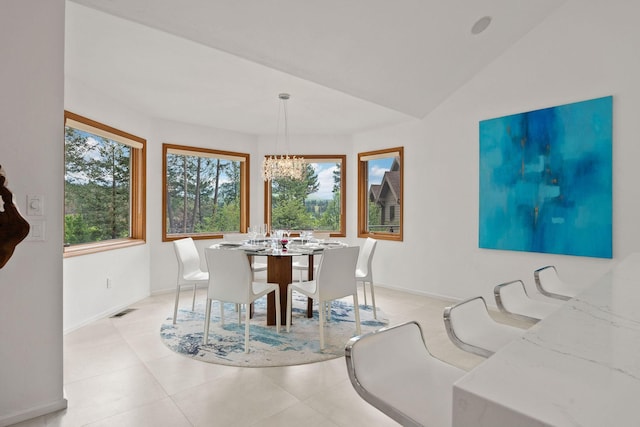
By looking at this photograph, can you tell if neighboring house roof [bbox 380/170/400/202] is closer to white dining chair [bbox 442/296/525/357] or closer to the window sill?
the window sill

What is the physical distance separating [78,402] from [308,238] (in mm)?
2589

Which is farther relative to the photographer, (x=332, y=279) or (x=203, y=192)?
(x=203, y=192)

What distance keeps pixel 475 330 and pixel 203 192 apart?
4709 millimetres

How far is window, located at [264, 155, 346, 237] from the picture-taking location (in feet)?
19.3

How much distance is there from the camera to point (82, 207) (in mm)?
3740

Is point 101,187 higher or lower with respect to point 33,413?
higher

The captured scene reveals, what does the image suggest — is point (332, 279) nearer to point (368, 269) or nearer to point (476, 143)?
point (368, 269)

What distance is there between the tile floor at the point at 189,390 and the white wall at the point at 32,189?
220 mm

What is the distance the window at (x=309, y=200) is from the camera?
5.89 meters

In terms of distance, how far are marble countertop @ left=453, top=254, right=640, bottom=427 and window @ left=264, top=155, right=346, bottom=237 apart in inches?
203

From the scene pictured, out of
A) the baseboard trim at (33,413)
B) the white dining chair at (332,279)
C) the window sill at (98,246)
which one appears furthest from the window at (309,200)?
the baseboard trim at (33,413)

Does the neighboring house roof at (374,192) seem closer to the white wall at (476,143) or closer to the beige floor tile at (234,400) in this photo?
the white wall at (476,143)

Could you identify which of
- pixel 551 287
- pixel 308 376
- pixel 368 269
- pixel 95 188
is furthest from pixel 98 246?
pixel 551 287

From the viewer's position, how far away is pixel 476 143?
415 cm
